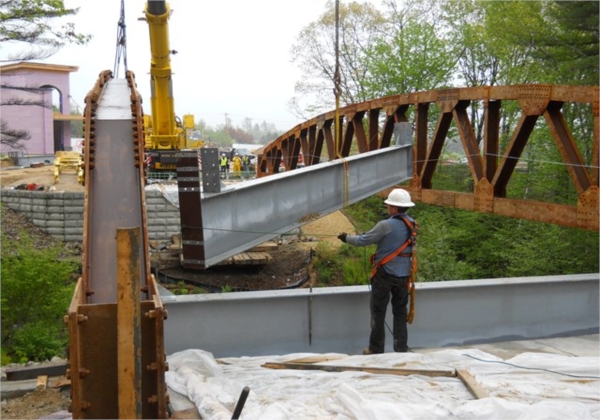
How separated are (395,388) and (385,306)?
5.65 feet

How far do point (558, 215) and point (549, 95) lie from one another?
1.73 m

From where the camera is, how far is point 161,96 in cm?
2064

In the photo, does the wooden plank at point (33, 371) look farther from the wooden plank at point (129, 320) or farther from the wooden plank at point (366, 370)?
the wooden plank at point (129, 320)

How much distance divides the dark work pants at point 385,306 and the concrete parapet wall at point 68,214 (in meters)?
17.2

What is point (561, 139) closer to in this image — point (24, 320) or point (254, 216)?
point (254, 216)

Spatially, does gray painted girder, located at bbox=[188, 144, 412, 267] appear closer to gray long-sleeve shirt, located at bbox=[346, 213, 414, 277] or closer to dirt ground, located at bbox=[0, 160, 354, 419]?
gray long-sleeve shirt, located at bbox=[346, 213, 414, 277]

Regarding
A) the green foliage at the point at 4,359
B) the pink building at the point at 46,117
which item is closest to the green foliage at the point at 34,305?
the green foliage at the point at 4,359

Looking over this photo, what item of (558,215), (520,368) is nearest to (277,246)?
(558,215)

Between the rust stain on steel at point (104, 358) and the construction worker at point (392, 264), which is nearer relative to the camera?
the rust stain on steel at point (104, 358)

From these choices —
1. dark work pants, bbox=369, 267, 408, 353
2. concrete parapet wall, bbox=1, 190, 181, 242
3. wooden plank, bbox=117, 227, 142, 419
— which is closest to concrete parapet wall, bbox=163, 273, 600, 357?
dark work pants, bbox=369, 267, 408, 353

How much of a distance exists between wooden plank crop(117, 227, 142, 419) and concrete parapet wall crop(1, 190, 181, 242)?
66.7 ft

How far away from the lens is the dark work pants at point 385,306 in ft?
24.4

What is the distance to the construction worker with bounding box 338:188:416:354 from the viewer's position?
7367mm

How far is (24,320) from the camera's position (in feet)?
39.3
